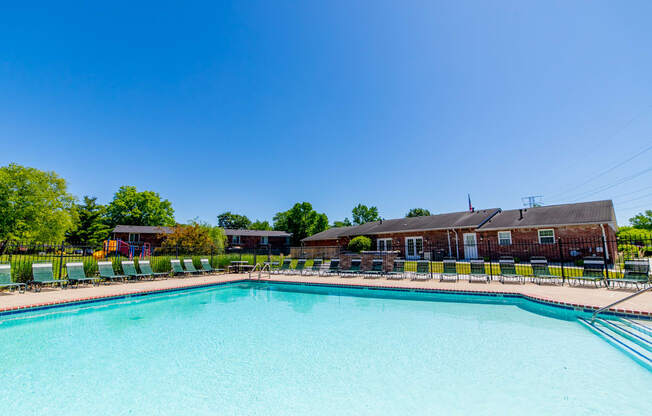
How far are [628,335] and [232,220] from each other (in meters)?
75.5

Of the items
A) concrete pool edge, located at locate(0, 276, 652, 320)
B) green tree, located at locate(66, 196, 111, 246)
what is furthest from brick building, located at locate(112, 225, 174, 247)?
concrete pool edge, located at locate(0, 276, 652, 320)

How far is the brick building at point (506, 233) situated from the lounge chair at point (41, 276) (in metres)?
18.8

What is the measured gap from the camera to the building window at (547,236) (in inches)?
757

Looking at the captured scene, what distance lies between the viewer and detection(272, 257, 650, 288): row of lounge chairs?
9812 millimetres

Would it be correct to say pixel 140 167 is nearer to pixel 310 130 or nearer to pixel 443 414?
pixel 310 130

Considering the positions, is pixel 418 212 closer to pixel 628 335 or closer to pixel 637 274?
pixel 637 274

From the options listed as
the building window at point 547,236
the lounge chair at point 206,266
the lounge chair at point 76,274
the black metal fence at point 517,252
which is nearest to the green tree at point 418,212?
the black metal fence at point 517,252

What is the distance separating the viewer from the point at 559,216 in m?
20.0

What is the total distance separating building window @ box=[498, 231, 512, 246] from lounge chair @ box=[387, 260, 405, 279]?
1121 centimetres

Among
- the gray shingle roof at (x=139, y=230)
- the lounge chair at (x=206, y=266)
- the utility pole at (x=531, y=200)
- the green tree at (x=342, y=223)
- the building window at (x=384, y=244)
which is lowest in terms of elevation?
the lounge chair at (x=206, y=266)

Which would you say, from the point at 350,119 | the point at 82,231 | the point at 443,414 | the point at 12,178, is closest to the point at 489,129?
the point at 350,119

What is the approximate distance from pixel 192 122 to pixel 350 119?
10033 millimetres

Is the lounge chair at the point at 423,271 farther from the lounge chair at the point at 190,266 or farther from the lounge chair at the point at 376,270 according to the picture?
the lounge chair at the point at 190,266

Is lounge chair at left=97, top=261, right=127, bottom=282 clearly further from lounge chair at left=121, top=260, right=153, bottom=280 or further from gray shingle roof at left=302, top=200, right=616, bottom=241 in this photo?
gray shingle roof at left=302, top=200, right=616, bottom=241
